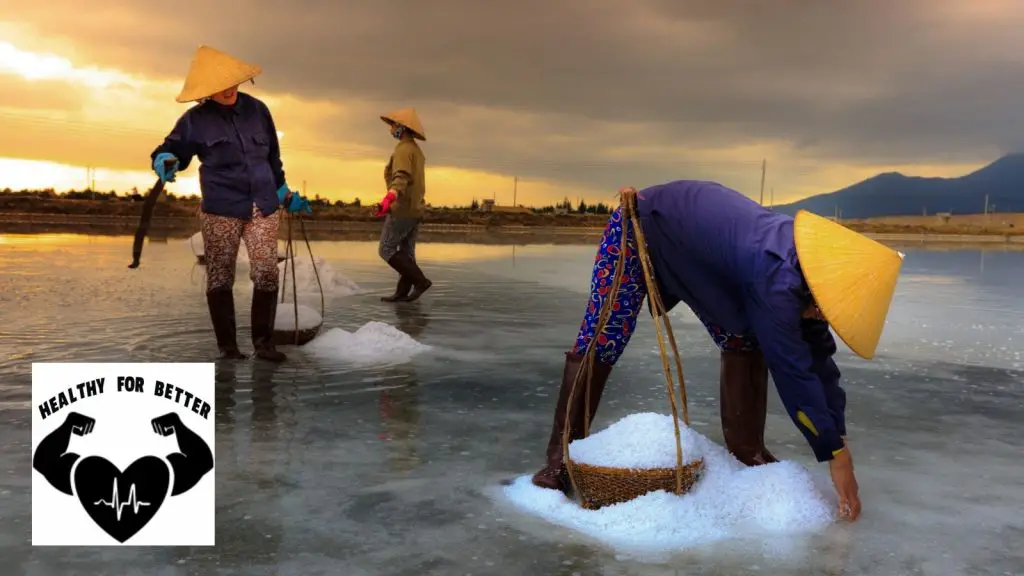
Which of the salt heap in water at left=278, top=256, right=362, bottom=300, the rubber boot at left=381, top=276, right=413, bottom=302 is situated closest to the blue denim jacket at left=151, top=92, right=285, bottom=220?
the rubber boot at left=381, top=276, right=413, bottom=302

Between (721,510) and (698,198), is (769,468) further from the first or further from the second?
(698,198)

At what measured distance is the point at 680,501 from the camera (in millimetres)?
2820

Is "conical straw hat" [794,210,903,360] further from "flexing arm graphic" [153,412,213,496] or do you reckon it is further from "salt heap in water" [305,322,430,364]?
"salt heap in water" [305,322,430,364]

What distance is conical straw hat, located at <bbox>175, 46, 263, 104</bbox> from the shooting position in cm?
505

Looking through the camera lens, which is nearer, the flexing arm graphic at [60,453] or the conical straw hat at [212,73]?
the flexing arm graphic at [60,453]

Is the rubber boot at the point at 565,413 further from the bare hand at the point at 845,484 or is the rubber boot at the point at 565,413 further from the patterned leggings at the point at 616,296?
the bare hand at the point at 845,484

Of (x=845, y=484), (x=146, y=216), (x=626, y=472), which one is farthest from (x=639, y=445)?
(x=146, y=216)

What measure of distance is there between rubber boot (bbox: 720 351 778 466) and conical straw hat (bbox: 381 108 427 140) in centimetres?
541

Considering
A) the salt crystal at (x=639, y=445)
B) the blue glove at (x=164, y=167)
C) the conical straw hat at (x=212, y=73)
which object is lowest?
the salt crystal at (x=639, y=445)

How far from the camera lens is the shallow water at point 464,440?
2533 mm

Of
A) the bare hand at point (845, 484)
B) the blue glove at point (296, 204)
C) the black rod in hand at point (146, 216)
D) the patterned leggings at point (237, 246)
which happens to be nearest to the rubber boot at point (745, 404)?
the bare hand at point (845, 484)

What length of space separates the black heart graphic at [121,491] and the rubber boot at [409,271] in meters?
5.78

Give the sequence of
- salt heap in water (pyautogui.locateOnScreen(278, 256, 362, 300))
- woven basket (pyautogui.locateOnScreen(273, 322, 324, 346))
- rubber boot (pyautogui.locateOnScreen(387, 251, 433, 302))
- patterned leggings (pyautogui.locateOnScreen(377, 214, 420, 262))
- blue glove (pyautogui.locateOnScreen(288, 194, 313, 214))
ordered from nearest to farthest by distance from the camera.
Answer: blue glove (pyautogui.locateOnScreen(288, 194, 313, 214)) < woven basket (pyautogui.locateOnScreen(273, 322, 324, 346)) < patterned leggings (pyautogui.locateOnScreen(377, 214, 420, 262)) < rubber boot (pyautogui.locateOnScreen(387, 251, 433, 302)) < salt heap in water (pyautogui.locateOnScreen(278, 256, 362, 300))

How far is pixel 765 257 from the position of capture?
→ 2646 millimetres
